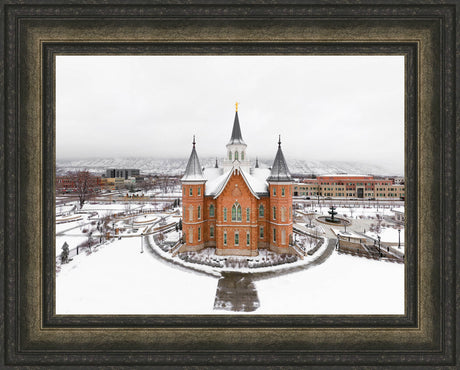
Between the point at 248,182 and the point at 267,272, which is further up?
the point at 248,182

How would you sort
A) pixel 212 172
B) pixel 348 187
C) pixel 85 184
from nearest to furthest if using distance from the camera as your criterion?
pixel 212 172, pixel 85 184, pixel 348 187

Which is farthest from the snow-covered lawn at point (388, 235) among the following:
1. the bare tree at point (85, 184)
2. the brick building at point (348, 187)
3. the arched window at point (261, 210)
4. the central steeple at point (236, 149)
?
the bare tree at point (85, 184)

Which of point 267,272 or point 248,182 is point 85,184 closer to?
point 248,182

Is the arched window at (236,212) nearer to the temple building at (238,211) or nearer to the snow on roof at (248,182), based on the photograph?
the temple building at (238,211)

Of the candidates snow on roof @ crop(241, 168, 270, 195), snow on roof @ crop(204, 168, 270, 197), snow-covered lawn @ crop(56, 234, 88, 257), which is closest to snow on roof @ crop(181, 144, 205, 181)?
snow on roof @ crop(204, 168, 270, 197)

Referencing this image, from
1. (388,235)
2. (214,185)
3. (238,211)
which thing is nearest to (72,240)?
(214,185)

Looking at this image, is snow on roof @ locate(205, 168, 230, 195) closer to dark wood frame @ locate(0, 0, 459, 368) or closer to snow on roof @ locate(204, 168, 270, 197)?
snow on roof @ locate(204, 168, 270, 197)
